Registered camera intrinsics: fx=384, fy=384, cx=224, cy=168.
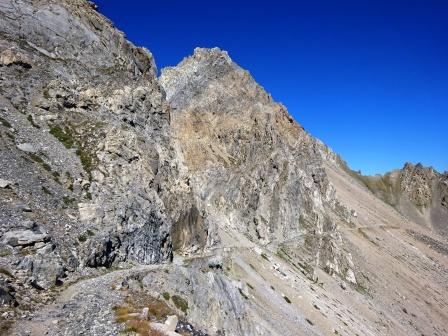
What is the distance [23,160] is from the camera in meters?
33.5

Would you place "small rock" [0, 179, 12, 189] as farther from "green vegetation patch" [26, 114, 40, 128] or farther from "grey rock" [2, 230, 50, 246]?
"green vegetation patch" [26, 114, 40, 128]

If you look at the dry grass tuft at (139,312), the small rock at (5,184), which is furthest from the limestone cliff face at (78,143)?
the dry grass tuft at (139,312)

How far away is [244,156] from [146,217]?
69380mm

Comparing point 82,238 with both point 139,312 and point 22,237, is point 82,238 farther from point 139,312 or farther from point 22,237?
point 139,312

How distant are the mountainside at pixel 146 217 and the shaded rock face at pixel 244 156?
0.55 metres

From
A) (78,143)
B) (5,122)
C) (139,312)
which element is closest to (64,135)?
(78,143)

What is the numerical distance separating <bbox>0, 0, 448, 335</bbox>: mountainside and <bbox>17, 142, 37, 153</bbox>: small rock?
0.43ft

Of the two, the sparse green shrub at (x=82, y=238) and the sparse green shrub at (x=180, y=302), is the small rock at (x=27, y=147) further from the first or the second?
the sparse green shrub at (x=180, y=302)

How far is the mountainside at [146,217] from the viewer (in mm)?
25016

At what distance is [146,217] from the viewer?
127 ft

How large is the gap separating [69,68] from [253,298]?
3933 cm

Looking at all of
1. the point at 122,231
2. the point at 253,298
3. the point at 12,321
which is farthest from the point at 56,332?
the point at 253,298

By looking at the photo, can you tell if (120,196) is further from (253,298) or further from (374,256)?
(374,256)

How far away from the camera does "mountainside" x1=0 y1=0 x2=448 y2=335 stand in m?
25.0
